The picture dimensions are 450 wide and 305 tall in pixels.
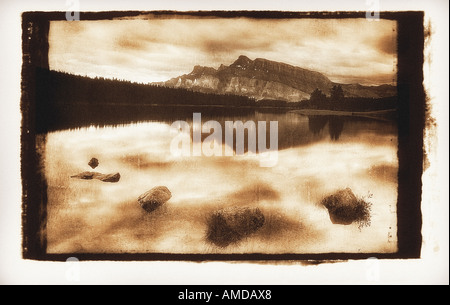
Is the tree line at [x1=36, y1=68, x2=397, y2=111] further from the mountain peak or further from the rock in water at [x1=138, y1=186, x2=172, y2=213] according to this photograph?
the rock in water at [x1=138, y1=186, x2=172, y2=213]

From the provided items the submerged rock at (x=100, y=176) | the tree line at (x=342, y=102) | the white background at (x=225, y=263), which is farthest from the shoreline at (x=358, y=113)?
the submerged rock at (x=100, y=176)

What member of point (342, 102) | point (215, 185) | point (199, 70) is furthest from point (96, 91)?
point (342, 102)

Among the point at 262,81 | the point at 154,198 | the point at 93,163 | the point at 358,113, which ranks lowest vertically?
the point at 154,198

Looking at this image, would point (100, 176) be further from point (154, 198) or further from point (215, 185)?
point (215, 185)

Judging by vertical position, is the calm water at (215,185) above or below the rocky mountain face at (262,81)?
below

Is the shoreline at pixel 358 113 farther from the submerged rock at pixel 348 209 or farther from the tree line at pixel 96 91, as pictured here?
the tree line at pixel 96 91

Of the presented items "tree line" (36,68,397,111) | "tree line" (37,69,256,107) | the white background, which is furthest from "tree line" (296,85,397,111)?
"tree line" (37,69,256,107)

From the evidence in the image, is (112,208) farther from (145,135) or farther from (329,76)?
(329,76)
